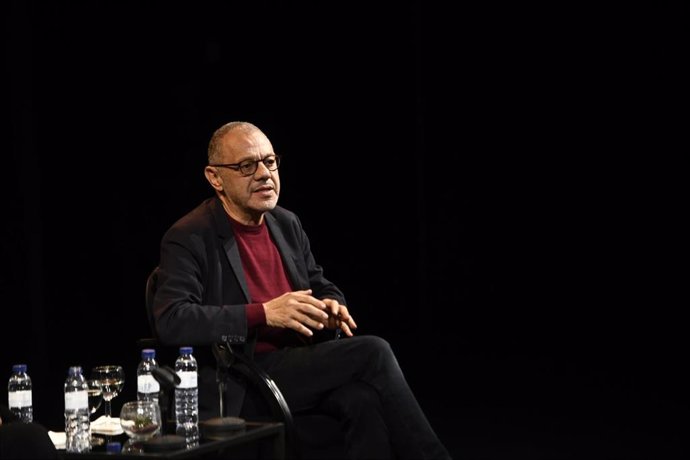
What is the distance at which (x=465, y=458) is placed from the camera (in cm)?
387

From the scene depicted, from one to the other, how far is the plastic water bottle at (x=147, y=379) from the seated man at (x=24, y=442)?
45 centimetres

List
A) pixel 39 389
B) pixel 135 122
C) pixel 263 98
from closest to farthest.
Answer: pixel 39 389 → pixel 135 122 → pixel 263 98

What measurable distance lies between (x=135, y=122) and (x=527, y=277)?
2.33 m

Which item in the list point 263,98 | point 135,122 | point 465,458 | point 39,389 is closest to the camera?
point 465,458

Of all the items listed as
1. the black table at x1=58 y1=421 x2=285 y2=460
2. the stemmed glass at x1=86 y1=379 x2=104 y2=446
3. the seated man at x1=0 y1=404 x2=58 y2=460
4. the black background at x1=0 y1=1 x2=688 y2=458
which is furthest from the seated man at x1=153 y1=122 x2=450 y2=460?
the black background at x1=0 y1=1 x2=688 y2=458

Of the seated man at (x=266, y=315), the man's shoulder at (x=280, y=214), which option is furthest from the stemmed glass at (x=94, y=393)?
the man's shoulder at (x=280, y=214)

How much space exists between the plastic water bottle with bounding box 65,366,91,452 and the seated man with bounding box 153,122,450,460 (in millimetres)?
270

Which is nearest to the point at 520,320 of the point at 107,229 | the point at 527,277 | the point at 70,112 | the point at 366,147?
the point at 527,277

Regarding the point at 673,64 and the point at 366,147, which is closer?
the point at 673,64

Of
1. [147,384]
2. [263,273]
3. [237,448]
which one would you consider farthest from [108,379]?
[263,273]

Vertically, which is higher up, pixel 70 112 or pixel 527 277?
pixel 70 112

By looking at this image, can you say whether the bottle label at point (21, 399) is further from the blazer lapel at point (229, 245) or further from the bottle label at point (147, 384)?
the blazer lapel at point (229, 245)

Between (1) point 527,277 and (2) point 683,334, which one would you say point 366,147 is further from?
(2) point 683,334

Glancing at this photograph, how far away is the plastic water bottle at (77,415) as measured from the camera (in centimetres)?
246
